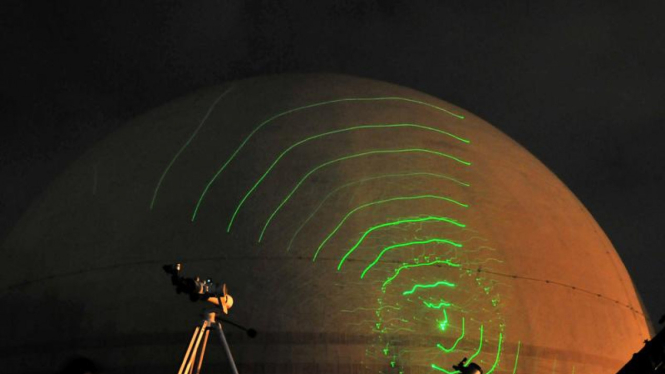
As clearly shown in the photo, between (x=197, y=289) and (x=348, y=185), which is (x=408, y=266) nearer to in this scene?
(x=348, y=185)

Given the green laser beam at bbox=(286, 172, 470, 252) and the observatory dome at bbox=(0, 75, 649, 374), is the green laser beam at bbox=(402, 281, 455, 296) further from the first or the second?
the green laser beam at bbox=(286, 172, 470, 252)

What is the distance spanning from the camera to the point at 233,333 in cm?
1263

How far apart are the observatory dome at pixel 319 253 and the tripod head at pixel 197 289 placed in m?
3.86

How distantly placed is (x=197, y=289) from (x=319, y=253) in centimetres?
493

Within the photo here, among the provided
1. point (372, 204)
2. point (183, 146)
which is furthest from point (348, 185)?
point (183, 146)

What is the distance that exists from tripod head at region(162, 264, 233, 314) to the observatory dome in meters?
3.86

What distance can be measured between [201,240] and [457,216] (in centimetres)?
488

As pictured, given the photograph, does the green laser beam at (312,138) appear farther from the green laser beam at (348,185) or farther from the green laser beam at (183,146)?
the green laser beam at (183,146)

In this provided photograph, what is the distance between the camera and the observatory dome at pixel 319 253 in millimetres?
12719

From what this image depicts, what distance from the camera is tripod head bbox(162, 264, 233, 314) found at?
27.3 ft

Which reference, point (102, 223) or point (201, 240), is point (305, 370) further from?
point (102, 223)

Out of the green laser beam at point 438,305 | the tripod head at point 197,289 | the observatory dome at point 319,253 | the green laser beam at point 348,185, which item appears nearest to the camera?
the tripod head at point 197,289

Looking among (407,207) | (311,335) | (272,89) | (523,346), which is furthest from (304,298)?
(272,89)

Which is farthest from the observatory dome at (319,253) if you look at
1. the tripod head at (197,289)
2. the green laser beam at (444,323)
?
the tripod head at (197,289)
